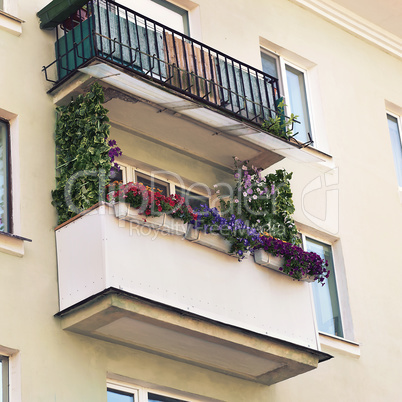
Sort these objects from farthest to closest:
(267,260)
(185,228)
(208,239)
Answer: (267,260), (208,239), (185,228)

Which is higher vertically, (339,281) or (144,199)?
(339,281)

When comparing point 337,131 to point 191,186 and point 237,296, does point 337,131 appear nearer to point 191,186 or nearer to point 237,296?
point 191,186

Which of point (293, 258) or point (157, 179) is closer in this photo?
point (293, 258)

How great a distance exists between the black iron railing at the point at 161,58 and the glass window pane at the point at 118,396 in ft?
12.6

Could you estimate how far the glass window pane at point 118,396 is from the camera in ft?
38.4

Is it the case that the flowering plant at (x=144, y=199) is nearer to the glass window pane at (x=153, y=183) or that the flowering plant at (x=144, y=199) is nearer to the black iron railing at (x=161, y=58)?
the glass window pane at (x=153, y=183)

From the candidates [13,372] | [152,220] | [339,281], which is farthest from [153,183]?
[13,372]

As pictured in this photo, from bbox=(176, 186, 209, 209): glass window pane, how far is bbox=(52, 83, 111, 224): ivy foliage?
189 centimetres

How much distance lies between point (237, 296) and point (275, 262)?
2.73 feet

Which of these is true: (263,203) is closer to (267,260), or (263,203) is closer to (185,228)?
(267,260)

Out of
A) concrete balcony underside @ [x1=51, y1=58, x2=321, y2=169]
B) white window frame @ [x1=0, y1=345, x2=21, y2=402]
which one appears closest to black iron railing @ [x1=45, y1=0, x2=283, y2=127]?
concrete balcony underside @ [x1=51, y1=58, x2=321, y2=169]

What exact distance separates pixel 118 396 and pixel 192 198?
3.37 metres

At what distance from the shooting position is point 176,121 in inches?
530

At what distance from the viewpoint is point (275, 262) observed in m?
13.0
